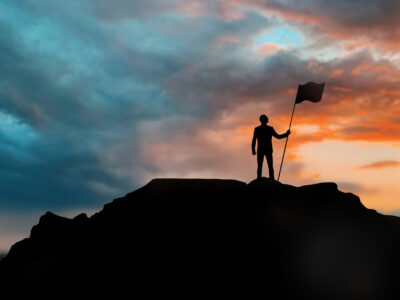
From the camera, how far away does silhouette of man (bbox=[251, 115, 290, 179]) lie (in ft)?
52.5

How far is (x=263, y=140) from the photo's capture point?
1602 cm

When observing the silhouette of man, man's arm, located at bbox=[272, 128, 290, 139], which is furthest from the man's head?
man's arm, located at bbox=[272, 128, 290, 139]

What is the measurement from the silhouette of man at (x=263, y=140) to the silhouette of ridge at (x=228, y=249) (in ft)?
2.38

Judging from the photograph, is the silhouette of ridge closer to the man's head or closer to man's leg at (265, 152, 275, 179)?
man's leg at (265, 152, 275, 179)

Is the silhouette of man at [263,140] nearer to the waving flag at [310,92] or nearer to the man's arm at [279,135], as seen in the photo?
the man's arm at [279,135]

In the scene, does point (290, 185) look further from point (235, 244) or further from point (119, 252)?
point (119, 252)

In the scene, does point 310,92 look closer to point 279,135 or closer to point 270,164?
point 279,135

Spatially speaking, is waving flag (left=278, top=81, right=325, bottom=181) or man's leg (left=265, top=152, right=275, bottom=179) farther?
waving flag (left=278, top=81, right=325, bottom=181)

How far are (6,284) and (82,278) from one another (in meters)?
2.67

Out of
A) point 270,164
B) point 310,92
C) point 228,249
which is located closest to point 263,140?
point 270,164

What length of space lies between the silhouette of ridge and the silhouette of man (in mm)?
725

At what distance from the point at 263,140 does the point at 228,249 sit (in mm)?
4583

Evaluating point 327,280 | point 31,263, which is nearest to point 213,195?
point 327,280

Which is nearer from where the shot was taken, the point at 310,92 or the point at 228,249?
the point at 228,249
